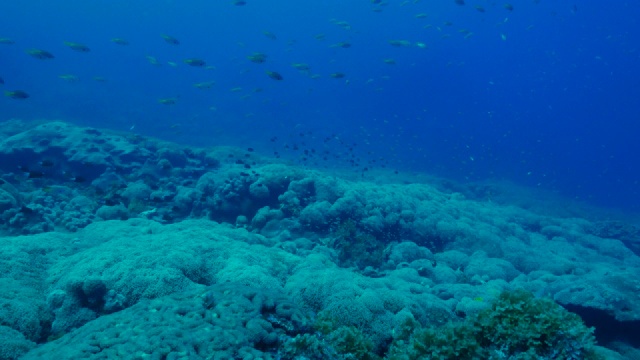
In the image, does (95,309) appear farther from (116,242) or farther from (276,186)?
(276,186)

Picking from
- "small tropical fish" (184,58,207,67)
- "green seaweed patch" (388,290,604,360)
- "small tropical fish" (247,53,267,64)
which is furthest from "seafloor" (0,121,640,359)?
"small tropical fish" (184,58,207,67)

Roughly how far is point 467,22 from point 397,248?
559ft

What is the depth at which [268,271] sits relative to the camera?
696cm

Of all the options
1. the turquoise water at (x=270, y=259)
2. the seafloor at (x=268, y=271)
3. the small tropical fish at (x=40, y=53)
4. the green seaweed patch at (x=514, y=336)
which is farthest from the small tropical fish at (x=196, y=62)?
the green seaweed patch at (x=514, y=336)

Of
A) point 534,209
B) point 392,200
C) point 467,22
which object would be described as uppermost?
point 467,22

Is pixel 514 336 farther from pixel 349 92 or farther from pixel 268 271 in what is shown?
pixel 349 92

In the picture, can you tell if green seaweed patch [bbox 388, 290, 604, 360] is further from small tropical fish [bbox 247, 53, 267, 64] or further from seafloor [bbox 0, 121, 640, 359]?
small tropical fish [bbox 247, 53, 267, 64]

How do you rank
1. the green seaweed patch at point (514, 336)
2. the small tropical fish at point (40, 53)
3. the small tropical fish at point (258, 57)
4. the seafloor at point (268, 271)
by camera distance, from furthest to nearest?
the small tropical fish at point (258, 57), the small tropical fish at point (40, 53), the seafloor at point (268, 271), the green seaweed patch at point (514, 336)

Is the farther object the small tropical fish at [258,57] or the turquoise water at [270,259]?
the small tropical fish at [258,57]

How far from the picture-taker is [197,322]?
399 cm

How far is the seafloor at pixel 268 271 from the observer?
3779 mm

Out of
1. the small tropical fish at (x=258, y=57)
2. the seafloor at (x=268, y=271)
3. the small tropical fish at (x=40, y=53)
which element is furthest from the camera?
the small tropical fish at (x=258, y=57)

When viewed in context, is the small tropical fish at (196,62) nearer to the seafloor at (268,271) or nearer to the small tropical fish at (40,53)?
the seafloor at (268,271)

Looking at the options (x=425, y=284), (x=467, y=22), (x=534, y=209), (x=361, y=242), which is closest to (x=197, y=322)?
(x=425, y=284)
